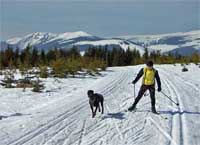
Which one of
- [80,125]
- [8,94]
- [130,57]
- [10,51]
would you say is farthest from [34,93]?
[130,57]

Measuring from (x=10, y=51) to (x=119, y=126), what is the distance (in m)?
51.8

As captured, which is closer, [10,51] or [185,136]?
[185,136]

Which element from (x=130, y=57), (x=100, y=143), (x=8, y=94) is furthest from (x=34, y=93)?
(x=130, y=57)

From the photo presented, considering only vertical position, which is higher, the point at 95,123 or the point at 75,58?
the point at 75,58

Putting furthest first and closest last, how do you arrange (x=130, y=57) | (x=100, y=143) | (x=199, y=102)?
(x=130, y=57) → (x=199, y=102) → (x=100, y=143)

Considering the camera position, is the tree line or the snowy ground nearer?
the snowy ground

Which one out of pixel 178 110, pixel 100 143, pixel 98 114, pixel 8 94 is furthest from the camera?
pixel 8 94

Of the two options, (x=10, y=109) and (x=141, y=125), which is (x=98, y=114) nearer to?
(x=141, y=125)

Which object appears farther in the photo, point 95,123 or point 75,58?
point 75,58

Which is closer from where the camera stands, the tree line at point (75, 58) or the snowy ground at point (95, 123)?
the snowy ground at point (95, 123)

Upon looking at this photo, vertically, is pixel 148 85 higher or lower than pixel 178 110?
higher

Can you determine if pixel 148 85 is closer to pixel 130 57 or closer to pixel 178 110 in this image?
pixel 178 110

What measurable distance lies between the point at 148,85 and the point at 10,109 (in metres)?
5.09

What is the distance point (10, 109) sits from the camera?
15945 mm
